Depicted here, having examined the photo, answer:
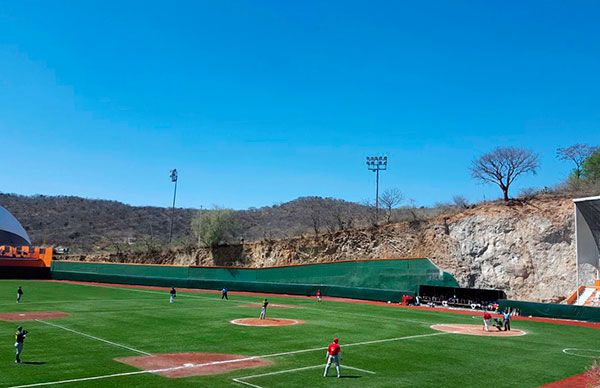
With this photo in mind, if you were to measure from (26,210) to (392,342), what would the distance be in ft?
449

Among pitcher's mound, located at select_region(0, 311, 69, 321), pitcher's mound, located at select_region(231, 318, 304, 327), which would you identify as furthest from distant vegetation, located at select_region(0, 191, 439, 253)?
pitcher's mound, located at select_region(231, 318, 304, 327)

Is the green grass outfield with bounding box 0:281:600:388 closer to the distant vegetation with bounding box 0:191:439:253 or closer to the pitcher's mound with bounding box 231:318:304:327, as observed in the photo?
the pitcher's mound with bounding box 231:318:304:327

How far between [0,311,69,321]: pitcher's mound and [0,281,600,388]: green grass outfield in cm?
109

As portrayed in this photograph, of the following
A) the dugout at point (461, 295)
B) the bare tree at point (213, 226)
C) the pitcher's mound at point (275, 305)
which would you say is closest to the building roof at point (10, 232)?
the bare tree at point (213, 226)

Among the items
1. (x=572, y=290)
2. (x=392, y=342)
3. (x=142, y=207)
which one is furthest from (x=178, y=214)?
(x=392, y=342)

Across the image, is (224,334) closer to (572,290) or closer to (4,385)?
(4,385)

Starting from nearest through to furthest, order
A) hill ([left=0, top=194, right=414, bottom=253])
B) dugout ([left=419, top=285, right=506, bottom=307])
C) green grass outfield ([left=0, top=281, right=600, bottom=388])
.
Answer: green grass outfield ([left=0, top=281, right=600, bottom=388]) → dugout ([left=419, top=285, right=506, bottom=307]) → hill ([left=0, top=194, right=414, bottom=253])

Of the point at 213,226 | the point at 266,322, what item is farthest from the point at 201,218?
the point at 266,322

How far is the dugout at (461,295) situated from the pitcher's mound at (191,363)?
32237 millimetres

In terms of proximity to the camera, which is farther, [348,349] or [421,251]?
[421,251]

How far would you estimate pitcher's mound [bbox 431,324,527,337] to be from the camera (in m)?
30.6

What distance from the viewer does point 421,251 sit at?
60.8 metres

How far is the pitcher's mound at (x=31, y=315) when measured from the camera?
106ft

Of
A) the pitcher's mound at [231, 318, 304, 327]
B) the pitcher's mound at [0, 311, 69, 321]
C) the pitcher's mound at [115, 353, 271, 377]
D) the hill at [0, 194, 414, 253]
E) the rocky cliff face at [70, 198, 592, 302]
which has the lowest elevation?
the pitcher's mound at [0, 311, 69, 321]
